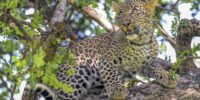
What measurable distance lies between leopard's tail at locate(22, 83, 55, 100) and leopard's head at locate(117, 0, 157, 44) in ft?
2.64

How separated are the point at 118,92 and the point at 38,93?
66 centimetres

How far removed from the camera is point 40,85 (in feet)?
14.9

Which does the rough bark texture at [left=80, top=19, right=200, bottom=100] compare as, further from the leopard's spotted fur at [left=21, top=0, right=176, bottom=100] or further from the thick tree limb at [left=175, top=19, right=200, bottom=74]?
the leopard's spotted fur at [left=21, top=0, right=176, bottom=100]

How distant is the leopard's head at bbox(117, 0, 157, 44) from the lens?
4.75m

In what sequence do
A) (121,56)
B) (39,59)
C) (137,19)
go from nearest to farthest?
1. (39,59)
2. (137,19)
3. (121,56)

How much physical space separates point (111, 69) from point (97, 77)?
175 millimetres

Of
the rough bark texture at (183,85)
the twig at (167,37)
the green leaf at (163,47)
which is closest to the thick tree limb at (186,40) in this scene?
the rough bark texture at (183,85)

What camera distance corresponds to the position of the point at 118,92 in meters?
4.64

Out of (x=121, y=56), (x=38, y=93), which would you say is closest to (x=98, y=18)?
(x=121, y=56)

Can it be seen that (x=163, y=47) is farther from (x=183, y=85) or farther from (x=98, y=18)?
(x=183, y=85)

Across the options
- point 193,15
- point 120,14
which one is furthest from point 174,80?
point 193,15

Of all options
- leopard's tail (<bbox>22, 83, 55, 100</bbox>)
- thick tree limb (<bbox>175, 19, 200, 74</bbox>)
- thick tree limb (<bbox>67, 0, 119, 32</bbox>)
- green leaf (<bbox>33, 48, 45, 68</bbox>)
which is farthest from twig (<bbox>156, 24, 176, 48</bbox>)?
green leaf (<bbox>33, 48, 45, 68</bbox>)

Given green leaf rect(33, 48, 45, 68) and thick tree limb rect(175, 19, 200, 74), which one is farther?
thick tree limb rect(175, 19, 200, 74)

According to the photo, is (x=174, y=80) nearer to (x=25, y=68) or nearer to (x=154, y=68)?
(x=154, y=68)
